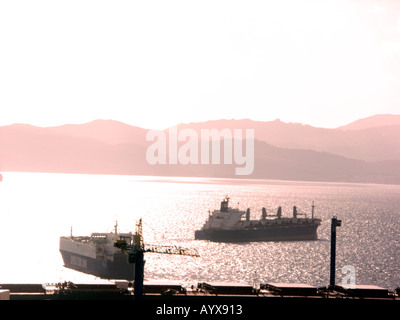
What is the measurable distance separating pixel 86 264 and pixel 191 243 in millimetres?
53656

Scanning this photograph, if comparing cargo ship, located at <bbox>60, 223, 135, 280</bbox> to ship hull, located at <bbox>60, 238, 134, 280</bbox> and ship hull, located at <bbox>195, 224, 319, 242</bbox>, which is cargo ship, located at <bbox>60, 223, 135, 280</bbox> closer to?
ship hull, located at <bbox>60, 238, 134, 280</bbox>

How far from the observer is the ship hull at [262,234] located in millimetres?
177375

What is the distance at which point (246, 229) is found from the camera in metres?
181

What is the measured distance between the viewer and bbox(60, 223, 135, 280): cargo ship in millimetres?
110562

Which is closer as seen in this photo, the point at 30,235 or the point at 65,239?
the point at 65,239

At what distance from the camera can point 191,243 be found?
169 meters

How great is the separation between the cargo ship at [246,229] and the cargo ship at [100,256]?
Result: 54.8 meters
